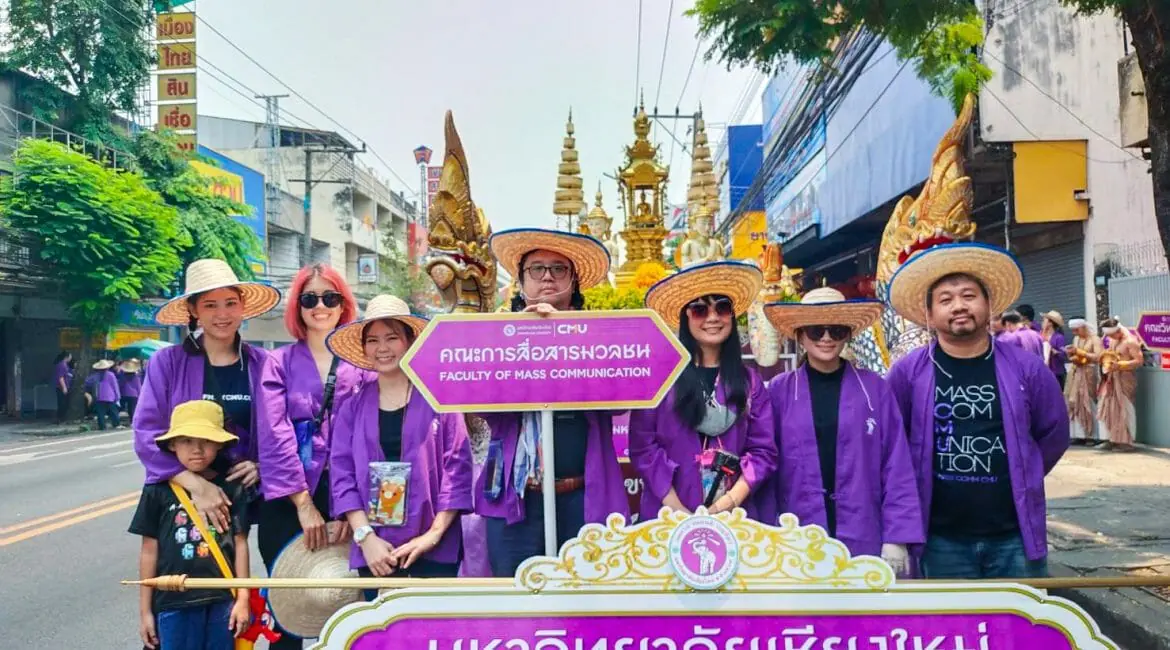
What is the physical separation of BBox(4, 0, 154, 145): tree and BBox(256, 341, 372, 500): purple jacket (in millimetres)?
20859

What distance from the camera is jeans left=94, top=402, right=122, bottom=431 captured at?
60.2 feet

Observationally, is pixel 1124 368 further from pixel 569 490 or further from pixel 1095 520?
pixel 569 490

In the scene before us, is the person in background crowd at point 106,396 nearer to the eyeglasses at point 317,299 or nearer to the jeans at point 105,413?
the jeans at point 105,413

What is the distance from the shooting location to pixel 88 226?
1691 centimetres

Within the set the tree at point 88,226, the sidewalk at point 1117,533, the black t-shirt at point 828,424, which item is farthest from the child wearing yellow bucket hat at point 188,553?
the tree at point 88,226

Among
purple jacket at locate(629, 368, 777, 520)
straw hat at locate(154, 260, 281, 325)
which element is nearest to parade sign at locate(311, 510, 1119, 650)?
purple jacket at locate(629, 368, 777, 520)

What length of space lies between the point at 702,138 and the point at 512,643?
12.2 meters

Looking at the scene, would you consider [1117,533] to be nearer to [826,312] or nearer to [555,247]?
[826,312]

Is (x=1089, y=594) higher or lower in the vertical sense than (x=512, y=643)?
lower

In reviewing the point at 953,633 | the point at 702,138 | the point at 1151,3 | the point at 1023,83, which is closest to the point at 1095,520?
the point at 1151,3

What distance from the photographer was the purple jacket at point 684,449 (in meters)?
2.82

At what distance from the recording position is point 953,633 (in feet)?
6.59

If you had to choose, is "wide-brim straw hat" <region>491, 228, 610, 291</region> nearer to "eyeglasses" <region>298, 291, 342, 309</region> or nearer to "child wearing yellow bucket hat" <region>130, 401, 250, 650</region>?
"eyeglasses" <region>298, 291, 342, 309</region>

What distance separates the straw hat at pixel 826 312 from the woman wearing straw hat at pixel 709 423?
19 cm
